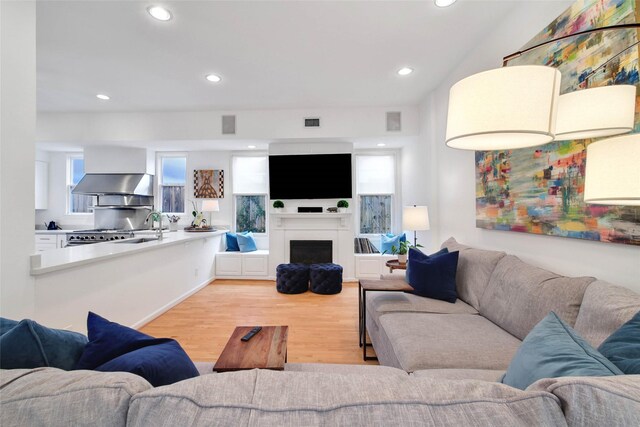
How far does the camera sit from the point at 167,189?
17.0 ft

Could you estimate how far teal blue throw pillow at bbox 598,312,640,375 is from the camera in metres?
0.73

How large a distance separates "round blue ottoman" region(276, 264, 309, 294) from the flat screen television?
4.48ft

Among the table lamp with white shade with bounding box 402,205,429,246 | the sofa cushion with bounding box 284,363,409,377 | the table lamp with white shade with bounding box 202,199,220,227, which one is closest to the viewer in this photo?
the sofa cushion with bounding box 284,363,409,377

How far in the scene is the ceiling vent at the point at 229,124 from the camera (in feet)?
13.6

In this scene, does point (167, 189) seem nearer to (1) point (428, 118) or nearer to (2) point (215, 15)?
(2) point (215, 15)

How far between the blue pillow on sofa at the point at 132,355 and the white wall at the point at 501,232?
214 centimetres

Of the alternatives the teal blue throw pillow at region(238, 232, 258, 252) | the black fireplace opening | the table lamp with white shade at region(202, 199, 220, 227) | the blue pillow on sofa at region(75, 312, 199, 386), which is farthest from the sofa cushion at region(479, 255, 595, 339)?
the table lamp with white shade at region(202, 199, 220, 227)

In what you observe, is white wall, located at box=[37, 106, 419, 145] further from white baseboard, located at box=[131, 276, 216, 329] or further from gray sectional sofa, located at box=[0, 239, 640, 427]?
gray sectional sofa, located at box=[0, 239, 640, 427]

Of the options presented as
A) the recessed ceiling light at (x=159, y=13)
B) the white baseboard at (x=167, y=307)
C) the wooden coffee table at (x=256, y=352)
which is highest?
the recessed ceiling light at (x=159, y=13)

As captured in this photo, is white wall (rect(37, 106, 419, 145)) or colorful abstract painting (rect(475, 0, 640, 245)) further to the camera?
white wall (rect(37, 106, 419, 145))

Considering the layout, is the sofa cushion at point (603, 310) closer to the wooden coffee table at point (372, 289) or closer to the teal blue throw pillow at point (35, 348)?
the wooden coffee table at point (372, 289)

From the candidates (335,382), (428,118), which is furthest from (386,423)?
(428,118)

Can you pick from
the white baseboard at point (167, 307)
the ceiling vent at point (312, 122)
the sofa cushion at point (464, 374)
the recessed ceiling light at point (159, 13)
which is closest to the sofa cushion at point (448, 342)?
the sofa cushion at point (464, 374)

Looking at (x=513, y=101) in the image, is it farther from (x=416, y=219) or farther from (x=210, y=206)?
(x=210, y=206)
